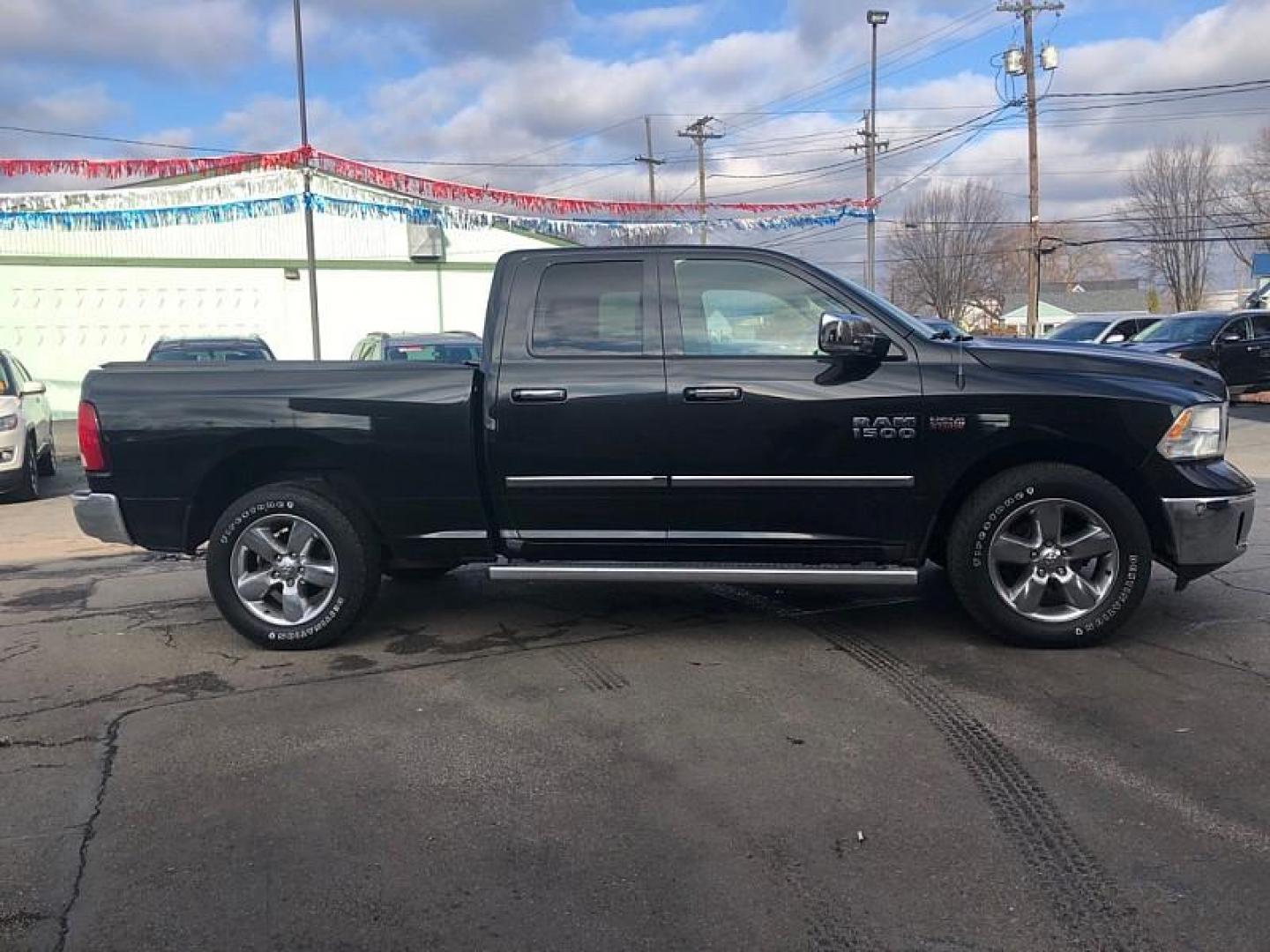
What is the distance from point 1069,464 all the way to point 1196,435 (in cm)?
56

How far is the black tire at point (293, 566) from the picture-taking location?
17.0 feet

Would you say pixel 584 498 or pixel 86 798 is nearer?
pixel 86 798

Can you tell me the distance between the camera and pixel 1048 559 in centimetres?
495

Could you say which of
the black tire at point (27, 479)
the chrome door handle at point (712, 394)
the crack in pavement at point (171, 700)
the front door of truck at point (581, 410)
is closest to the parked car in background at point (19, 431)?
the black tire at point (27, 479)

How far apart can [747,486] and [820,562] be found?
54 cm

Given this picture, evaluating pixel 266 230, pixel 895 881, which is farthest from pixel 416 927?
pixel 266 230

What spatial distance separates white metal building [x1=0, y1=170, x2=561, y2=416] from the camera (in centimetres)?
2128

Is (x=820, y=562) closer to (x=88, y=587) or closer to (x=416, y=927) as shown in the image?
(x=416, y=927)

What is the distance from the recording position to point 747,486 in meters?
4.99

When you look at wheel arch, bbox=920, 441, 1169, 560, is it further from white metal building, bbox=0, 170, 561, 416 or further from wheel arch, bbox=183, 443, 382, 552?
white metal building, bbox=0, 170, 561, 416

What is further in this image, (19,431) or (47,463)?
(47,463)

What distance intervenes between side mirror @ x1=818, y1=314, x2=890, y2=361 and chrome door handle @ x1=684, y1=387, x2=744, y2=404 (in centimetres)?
45

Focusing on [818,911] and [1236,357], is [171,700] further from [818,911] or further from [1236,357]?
[1236,357]

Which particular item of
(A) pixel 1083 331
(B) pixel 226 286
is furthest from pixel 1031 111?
(B) pixel 226 286
